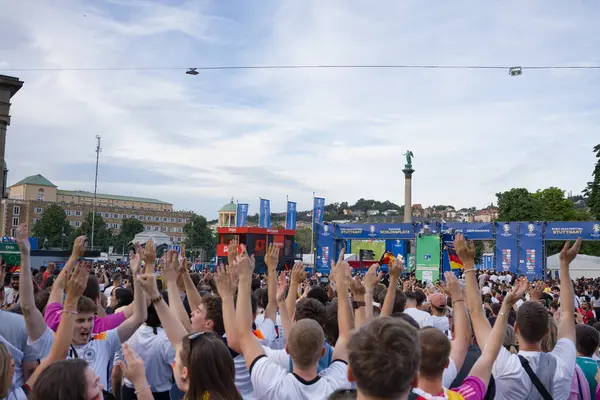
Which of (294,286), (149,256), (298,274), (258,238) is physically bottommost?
(294,286)

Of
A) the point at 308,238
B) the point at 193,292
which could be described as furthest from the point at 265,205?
the point at 308,238

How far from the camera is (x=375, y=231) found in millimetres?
36719

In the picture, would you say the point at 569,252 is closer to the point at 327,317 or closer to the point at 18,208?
the point at 327,317

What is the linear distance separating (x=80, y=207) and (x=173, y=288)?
148 meters

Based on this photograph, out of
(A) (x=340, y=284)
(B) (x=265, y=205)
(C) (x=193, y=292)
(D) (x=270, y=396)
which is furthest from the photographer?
(B) (x=265, y=205)

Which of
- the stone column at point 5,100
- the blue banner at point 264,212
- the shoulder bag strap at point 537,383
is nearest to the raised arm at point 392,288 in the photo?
the shoulder bag strap at point 537,383

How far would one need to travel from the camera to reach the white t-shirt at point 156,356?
5383 mm

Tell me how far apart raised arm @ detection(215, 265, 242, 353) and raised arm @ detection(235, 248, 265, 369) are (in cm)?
6

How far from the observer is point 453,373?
4016 millimetres

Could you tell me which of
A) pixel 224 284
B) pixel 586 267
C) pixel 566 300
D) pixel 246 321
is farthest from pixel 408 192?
pixel 246 321

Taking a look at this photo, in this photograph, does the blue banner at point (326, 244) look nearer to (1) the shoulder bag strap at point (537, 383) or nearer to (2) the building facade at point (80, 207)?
(1) the shoulder bag strap at point (537, 383)

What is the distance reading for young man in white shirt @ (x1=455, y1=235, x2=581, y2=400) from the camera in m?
4.05

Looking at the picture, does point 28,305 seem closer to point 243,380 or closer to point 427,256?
point 243,380

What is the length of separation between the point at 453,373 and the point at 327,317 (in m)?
1.41
